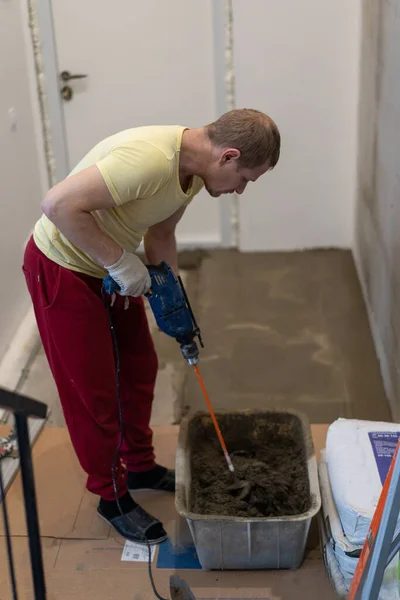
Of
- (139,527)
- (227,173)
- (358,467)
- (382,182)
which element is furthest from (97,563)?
(382,182)

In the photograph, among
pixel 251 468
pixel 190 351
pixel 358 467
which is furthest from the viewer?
pixel 251 468

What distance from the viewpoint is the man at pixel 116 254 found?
1553mm

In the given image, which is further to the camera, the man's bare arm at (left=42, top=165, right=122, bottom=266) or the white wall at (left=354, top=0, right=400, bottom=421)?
the white wall at (left=354, top=0, right=400, bottom=421)

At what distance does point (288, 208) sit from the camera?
3928 mm

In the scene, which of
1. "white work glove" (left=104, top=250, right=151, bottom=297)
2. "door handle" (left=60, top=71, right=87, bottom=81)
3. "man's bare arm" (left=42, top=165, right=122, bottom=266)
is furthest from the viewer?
"door handle" (left=60, top=71, right=87, bottom=81)

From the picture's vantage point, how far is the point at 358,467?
5.75 ft

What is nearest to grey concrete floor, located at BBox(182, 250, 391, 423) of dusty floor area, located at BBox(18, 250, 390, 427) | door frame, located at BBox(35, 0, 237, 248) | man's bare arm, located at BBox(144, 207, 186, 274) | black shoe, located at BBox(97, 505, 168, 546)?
dusty floor area, located at BBox(18, 250, 390, 427)

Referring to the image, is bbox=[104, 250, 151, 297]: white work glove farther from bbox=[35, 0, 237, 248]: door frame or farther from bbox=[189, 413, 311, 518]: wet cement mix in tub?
bbox=[35, 0, 237, 248]: door frame

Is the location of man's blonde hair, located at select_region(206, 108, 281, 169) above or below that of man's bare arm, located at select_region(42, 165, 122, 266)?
above

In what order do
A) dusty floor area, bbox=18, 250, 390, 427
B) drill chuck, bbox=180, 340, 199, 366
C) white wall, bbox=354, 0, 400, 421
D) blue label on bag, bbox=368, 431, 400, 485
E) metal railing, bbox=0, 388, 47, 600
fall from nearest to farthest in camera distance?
metal railing, bbox=0, 388, 47, 600 → blue label on bag, bbox=368, 431, 400, 485 → drill chuck, bbox=180, 340, 199, 366 → white wall, bbox=354, 0, 400, 421 → dusty floor area, bbox=18, 250, 390, 427

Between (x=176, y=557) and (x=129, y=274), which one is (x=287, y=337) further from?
(x=129, y=274)

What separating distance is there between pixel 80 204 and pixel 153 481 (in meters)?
1.06

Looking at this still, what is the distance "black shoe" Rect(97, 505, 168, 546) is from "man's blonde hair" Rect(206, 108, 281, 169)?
3.64ft

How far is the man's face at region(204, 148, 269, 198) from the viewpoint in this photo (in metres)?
1.61
